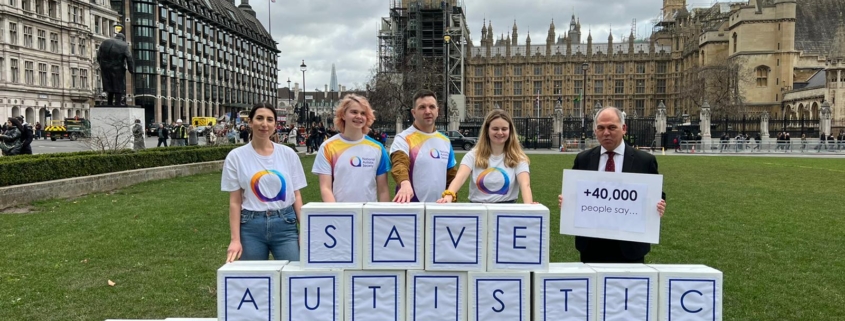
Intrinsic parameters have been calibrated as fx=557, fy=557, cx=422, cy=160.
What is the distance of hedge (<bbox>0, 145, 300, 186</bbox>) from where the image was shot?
11.4 meters

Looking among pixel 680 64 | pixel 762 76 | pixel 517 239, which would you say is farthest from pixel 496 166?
pixel 680 64

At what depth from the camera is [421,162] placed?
4.31 metres

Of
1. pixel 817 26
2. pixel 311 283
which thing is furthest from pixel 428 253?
pixel 817 26

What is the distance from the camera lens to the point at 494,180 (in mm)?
4148

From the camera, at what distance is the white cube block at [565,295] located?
3.23 metres

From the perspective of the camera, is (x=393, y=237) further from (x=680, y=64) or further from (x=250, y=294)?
(x=680, y=64)

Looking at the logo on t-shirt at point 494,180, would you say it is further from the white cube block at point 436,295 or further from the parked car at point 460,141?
the parked car at point 460,141

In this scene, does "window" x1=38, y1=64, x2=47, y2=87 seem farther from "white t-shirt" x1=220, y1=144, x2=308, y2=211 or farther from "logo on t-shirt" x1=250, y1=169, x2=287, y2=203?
"logo on t-shirt" x1=250, y1=169, x2=287, y2=203

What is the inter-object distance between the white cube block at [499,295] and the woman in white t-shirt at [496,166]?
3.24ft

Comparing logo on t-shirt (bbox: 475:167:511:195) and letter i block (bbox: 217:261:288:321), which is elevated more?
logo on t-shirt (bbox: 475:167:511:195)

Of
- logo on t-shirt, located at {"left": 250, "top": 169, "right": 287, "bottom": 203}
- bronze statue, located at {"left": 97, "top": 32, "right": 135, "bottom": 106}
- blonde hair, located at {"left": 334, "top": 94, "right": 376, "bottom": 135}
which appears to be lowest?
logo on t-shirt, located at {"left": 250, "top": 169, "right": 287, "bottom": 203}

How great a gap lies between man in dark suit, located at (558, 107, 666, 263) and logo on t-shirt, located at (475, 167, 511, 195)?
0.44m

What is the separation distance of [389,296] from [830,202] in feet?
41.6

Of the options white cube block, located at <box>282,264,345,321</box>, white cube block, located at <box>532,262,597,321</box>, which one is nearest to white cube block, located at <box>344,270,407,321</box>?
white cube block, located at <box>282,264,345,321</box>
